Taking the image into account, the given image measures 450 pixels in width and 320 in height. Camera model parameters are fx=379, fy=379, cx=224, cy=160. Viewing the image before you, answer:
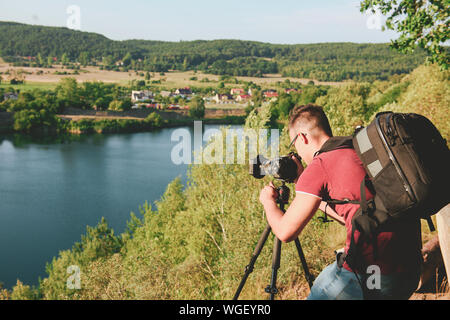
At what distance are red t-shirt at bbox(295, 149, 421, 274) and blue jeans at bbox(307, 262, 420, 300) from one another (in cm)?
5

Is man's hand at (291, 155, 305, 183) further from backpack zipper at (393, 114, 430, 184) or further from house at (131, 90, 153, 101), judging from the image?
house at (131, 90, 153, 101)

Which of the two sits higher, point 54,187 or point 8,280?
point 54,187

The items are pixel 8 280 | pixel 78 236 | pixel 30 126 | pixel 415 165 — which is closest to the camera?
pixel 415 165

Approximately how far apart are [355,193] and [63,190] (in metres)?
32.0

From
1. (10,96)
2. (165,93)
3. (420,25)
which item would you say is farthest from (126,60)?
(420,25)

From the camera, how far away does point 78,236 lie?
23766mm

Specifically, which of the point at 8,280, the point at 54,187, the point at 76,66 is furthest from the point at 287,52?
the point at 8,280

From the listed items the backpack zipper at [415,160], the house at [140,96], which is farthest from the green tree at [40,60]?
the backpack zipper at [415,160]

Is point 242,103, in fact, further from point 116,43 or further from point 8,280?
point 116,43

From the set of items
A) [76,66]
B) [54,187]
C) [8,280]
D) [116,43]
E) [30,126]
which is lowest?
[8,280]

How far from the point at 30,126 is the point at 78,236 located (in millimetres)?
37518

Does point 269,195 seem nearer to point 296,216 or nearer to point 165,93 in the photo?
point 296,216

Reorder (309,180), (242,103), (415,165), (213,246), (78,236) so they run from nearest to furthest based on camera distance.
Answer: (415,165)
(309,180)
(213,246)
(78,236)
(242,103)

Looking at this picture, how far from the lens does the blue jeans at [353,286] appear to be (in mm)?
1533
